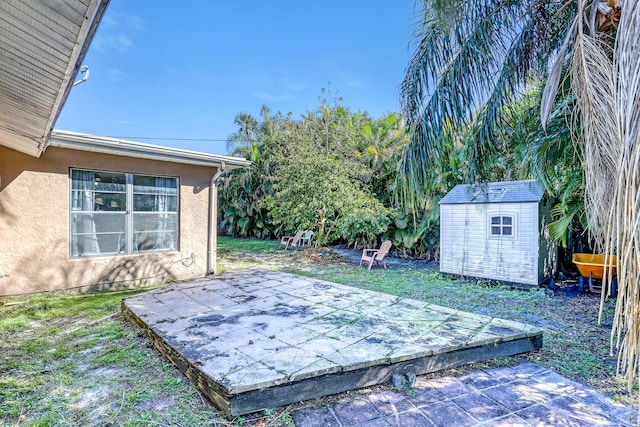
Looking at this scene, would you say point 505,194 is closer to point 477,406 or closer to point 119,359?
point 477,406

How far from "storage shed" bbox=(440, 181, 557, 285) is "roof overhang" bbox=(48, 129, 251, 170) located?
5.40m

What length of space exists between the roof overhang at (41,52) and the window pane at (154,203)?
297 centimetres

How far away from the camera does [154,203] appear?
674cm

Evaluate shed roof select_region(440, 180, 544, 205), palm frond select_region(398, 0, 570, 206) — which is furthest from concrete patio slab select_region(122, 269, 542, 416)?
shed roof select_region(440, 180, 544, 205)

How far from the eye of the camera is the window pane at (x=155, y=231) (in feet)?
21.5

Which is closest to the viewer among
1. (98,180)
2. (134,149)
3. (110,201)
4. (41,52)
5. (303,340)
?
(41,52)

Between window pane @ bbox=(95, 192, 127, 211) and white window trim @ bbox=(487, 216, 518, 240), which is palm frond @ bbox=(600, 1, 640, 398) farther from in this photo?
window pane @ bbox=(95, 192, 127, 211)

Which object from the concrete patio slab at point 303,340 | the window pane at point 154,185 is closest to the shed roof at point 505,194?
the concrete patio slab at point 303,340

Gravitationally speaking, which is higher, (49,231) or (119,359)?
(49,231)

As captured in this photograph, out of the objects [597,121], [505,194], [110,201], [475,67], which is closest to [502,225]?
[505,194]

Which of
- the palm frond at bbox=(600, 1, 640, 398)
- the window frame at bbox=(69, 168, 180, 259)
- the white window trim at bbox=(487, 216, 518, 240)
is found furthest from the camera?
the white window trim at bbox=(487, 216, 518, 240)

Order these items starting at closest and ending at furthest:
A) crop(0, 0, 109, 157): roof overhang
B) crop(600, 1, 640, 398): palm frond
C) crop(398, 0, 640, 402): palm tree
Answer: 1. crop(600, 1, 640, 398): palm frond
2. crop(0, 0, 109, 157): roof overhang
3. crop(398, 0, 640, 402): palm tree

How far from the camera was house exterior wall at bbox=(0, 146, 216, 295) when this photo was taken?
5285 mm

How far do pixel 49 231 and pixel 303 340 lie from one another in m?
5.28
